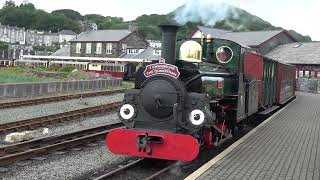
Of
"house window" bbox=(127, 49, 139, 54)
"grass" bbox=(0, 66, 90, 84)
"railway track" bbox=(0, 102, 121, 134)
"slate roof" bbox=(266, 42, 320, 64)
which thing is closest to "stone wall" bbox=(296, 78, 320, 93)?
"slate roof" bbox=(266, 42, 320, 64)

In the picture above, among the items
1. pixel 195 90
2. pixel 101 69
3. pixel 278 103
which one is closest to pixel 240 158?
pixel 195 90

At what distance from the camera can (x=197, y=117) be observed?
8266 millimetres

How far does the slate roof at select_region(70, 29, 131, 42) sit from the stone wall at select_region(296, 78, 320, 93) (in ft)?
110

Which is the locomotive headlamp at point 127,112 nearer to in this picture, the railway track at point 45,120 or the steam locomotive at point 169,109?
the steam locomotive at point 169,109

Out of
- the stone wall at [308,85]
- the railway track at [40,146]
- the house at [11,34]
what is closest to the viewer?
the railway track at [40,146]

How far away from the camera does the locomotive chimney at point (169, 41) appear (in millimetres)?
8242

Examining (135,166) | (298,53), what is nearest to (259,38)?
(298,53)

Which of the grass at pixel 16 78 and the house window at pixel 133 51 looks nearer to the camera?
the grass at pixel 16 78

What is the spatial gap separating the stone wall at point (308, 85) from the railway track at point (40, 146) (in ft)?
134

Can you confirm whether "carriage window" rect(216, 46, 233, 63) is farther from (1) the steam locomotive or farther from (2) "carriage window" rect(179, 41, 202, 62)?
Result: (2) "carriage window" rect(179, 41, 202, 62)

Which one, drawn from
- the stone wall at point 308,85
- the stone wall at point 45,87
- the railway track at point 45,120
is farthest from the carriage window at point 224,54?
the stone wall at point 308,85

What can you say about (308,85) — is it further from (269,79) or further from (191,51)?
(191,51)

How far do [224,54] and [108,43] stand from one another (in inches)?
2558

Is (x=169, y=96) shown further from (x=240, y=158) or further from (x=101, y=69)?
(x=101, y=69)
